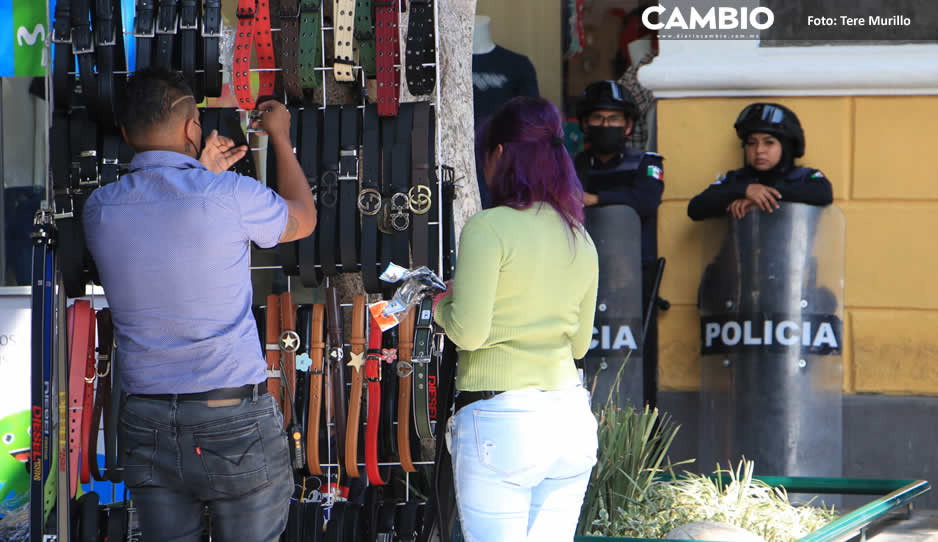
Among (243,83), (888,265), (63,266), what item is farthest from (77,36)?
(888,265)

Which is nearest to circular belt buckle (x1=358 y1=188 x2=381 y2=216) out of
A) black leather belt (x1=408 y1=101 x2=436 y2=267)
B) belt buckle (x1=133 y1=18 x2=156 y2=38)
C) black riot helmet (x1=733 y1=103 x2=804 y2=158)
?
black leather belt (x1=408 y1=101 x2=436 y2=267)

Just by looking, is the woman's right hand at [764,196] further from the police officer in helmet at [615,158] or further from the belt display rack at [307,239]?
the belt display rack at [307,239]

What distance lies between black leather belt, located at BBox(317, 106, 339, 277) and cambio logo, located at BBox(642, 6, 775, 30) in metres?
2.99

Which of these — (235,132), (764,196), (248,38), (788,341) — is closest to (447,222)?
(235,132)

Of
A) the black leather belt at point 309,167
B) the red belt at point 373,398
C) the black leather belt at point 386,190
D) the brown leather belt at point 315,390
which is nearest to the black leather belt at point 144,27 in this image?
the black leather belt at point 309,167

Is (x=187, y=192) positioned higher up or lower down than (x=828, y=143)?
lower down

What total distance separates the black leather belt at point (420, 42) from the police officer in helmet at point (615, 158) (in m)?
1.88

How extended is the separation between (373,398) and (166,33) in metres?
1.34

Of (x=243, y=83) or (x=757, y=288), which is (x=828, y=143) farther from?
(x=243, y=83)

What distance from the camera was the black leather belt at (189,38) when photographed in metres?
3.17

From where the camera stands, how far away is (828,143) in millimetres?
5426

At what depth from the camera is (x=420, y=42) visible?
3174mm

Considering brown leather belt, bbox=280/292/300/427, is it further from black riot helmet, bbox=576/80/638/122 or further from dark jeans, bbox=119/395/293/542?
black riot helmet, bbox=576/80/638/122

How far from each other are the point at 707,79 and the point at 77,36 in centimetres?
338
